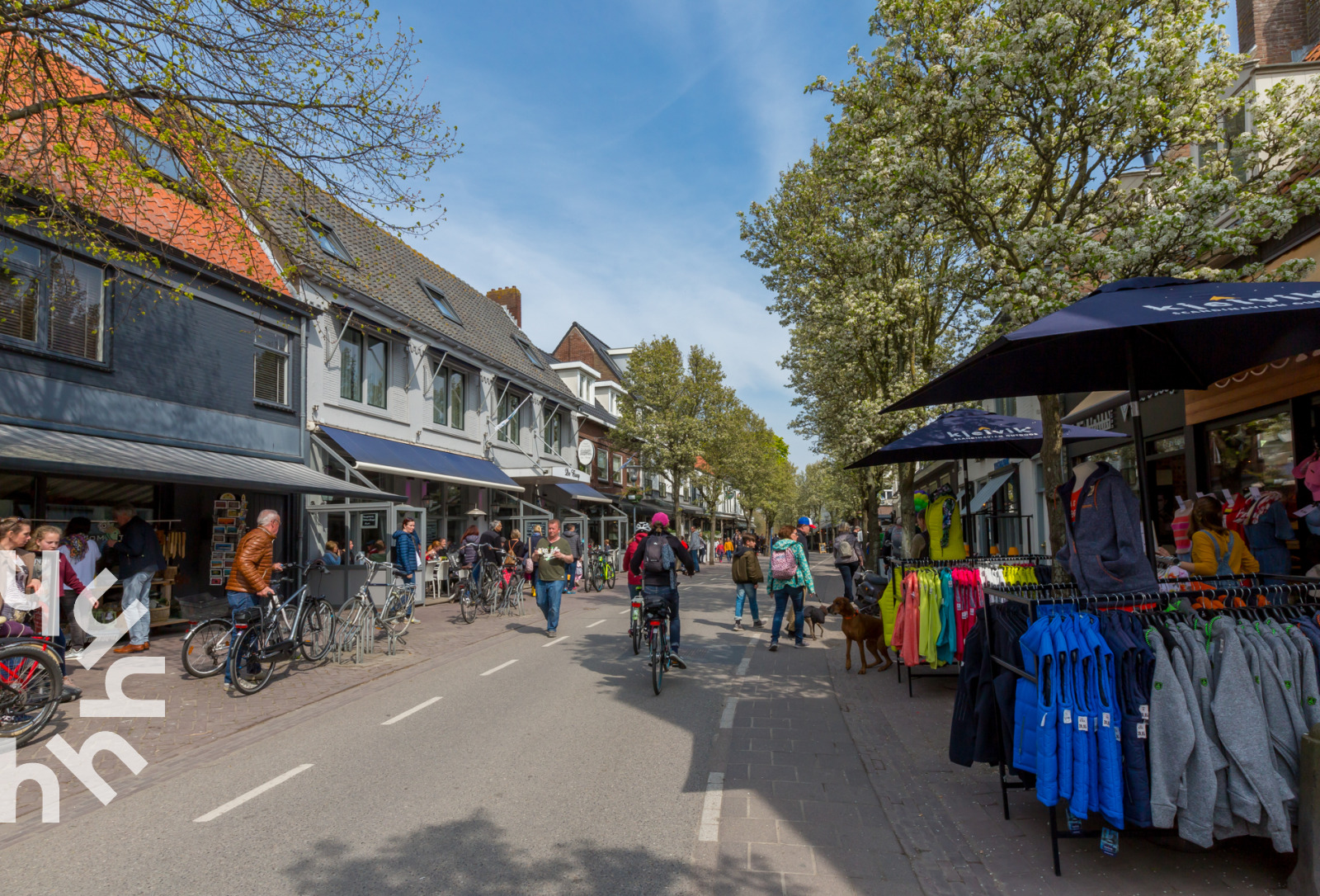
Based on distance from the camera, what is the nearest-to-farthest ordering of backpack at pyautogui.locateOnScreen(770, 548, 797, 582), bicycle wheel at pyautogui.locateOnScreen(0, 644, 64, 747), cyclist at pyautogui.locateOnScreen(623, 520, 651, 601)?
bicycle wheel at pyautogui.locateOnScreen(0, 644, 64, 747)
cyclist at pyautogui.locateOnScreen(623, 520, 651, 601)
backpack at pyautogui.locateOnScreen(770, 548, 797, 582)

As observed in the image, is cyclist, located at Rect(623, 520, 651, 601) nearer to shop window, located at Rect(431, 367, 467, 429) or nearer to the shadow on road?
the shadow on road

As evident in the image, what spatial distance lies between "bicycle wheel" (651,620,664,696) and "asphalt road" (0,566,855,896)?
180 mm

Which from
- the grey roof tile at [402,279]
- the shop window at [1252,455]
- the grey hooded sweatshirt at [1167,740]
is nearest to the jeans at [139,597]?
the grey roof tile at [402,279]

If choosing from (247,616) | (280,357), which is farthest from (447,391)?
(247,616)

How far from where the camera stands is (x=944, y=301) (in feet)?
55.3

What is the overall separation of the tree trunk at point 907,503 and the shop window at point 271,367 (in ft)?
41.5

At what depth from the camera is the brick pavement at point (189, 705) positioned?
5613 mm

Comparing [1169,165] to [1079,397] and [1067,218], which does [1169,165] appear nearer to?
[1067,218]

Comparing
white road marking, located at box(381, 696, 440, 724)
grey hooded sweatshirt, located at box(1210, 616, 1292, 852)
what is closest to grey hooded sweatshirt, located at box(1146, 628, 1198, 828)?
grey hooded sweatshirt, located at box(1210, 616, 1292, 852)

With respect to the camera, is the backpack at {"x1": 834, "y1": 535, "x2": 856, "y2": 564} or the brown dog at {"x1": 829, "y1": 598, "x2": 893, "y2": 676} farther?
the backpack at {"x1": 834, "y1": 535, "x2": 856, "y2": 564}

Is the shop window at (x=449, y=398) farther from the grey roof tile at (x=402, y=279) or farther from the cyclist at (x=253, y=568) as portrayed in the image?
the cyclist at (x=253, y=568)

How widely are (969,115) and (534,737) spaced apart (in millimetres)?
7426

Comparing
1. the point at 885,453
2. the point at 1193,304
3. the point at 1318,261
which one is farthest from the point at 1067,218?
the point at 1193,304

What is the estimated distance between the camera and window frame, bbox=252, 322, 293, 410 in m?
14.5
